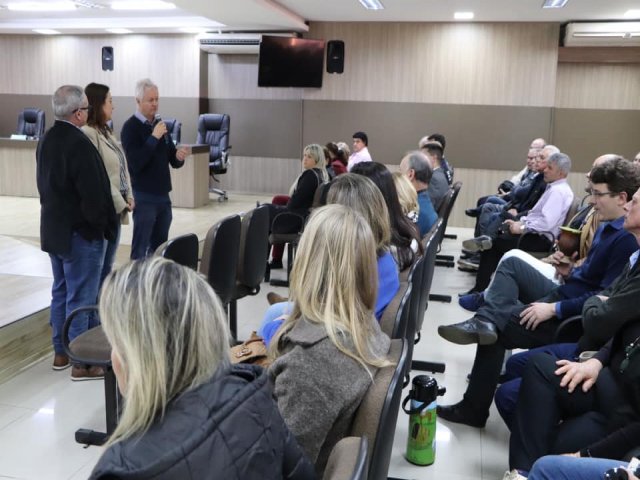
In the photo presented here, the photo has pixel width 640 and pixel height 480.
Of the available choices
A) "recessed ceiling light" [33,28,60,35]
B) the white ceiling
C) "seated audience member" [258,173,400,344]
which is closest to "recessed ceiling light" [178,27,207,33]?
the white ceiling

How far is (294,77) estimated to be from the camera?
929cm

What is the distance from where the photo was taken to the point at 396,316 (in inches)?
73.8

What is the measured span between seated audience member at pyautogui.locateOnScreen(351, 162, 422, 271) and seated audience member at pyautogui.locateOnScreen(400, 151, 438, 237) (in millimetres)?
1280

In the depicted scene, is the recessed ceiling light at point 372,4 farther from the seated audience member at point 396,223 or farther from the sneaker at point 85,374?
the sneaker at point 85,374

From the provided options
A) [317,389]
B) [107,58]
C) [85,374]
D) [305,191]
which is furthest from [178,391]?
[107,58]

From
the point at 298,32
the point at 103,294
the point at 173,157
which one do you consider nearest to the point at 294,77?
the point at 298,32

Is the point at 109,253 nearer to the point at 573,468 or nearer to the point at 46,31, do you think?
the point at 573,468

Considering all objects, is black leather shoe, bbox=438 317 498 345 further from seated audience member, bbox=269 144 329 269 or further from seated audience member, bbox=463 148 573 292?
seated audience member, bbox=269 144 329 269

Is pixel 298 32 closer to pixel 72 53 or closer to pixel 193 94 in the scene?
pixel 193 94

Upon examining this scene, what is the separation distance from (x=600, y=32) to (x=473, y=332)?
7116 millimetres

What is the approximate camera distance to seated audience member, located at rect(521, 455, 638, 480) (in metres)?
1.64

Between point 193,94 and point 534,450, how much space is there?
890cm

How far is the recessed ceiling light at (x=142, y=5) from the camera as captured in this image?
854cm

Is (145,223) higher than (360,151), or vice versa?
(360,151)
